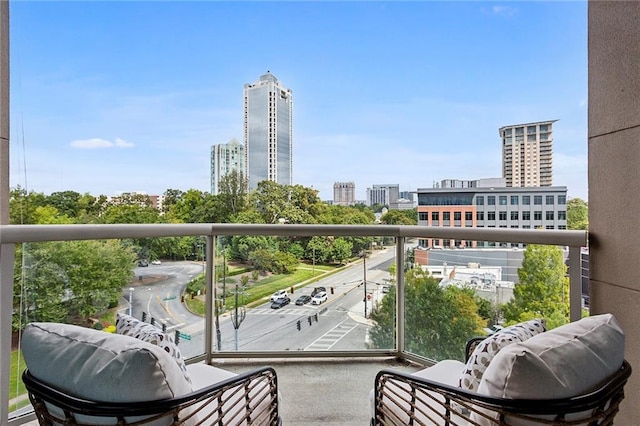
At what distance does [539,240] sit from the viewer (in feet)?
8.01

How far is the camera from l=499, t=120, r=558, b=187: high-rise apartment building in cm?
342

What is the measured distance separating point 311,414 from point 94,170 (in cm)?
392

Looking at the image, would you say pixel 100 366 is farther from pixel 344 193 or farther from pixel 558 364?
pixel 344 193

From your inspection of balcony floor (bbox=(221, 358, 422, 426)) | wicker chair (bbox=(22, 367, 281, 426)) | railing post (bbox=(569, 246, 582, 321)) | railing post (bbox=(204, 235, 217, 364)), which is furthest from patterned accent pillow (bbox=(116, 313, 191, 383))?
railing post (bbox=(569, 246, 582, 321))

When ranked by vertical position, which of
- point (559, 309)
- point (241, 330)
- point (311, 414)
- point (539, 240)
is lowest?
point (311, 414)

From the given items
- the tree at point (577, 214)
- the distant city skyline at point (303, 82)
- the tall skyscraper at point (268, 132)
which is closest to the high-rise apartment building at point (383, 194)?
the distant city skyline at point (303, 82)

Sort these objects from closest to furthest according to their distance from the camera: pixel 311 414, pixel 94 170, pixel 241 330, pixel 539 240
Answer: pixel 311 414
pixel 539 240
pixel 241 330
pixel 94 170

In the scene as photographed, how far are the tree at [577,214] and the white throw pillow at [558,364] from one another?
156 cm

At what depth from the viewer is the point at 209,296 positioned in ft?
9.84

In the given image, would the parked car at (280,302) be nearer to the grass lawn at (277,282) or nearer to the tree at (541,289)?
the grass lawn at (277,282)

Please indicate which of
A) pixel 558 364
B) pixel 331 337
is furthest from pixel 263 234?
pixel 558 364

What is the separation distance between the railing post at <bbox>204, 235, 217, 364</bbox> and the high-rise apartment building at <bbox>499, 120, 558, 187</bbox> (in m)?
2.91

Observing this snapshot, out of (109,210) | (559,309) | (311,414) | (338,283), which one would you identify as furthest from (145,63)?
(559,309)

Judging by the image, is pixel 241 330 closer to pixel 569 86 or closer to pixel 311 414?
pixel 311 414
